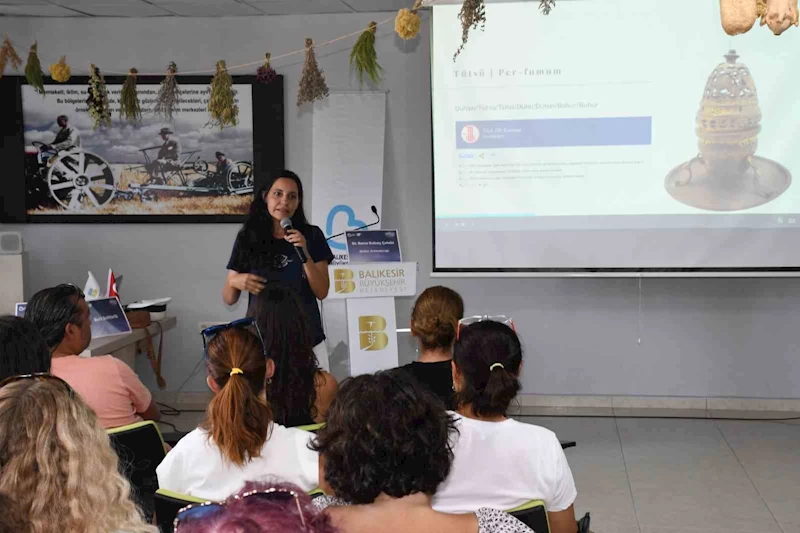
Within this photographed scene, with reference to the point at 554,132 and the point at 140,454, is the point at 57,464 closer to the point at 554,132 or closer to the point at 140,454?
the point at 140,454

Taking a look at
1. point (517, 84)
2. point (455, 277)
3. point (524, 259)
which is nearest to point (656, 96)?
point (517, 84)

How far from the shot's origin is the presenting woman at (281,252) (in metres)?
3.89

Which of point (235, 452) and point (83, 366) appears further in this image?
point (83, 366)

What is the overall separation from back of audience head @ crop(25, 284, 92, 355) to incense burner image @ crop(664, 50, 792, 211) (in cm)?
358

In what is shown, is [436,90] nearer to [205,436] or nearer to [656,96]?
[656,96]

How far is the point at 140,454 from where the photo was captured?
2369 millimetres

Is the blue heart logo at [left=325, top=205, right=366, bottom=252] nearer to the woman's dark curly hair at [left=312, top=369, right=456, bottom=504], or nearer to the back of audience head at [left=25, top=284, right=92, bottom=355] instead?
the back of audience head at [left=25, top=284, right=92, bottom=355]

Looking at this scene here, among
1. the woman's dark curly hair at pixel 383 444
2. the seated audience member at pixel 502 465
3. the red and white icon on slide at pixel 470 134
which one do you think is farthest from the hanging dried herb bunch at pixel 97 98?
the woman's dark curly hair at pixel 383 444

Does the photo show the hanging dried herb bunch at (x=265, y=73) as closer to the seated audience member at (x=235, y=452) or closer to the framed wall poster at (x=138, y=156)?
the framed wall poster at (x=138, y=156)

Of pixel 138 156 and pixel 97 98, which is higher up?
pixel 97 98

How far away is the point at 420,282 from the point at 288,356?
3.16 m

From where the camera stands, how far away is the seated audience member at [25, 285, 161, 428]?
2787mm

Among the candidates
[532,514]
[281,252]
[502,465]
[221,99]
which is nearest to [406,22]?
[281,252]

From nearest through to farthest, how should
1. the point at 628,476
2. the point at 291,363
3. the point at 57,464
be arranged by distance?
the point at 57,464 < the point at 291,363 < the point at 628,476
